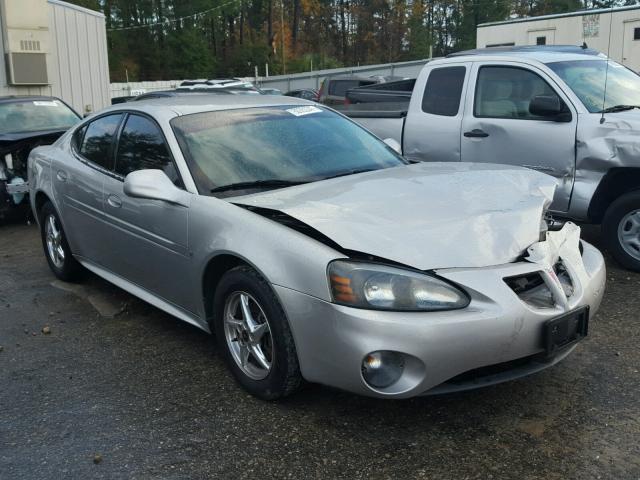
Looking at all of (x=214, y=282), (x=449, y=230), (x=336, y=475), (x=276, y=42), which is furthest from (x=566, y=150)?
(x=276, y=42)

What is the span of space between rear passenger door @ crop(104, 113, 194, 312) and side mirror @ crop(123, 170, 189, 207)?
55 millimetres

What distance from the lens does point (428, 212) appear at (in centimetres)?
332

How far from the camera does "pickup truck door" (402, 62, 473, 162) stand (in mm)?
6418

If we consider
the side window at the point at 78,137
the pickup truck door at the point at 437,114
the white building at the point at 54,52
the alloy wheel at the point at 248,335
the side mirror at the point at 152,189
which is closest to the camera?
the alloy wheel at the point at 248,335

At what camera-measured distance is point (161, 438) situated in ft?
10.4

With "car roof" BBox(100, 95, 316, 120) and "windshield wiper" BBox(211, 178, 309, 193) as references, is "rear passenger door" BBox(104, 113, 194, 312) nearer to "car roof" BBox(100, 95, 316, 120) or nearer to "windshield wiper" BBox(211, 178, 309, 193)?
"car roof" BBox(100, 95, 316, 120)

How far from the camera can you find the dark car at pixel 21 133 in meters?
8.13

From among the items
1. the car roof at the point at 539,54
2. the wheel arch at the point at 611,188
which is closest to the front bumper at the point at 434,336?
the wheel arch at the point at 611,188

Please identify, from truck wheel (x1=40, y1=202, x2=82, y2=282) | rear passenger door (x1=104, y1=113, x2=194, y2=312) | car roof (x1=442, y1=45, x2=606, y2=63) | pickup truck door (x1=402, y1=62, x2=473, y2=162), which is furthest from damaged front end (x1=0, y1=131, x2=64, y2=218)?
car roof (x1=442, y1=45, x2=606, y2=63)

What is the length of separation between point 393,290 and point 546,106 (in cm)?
339

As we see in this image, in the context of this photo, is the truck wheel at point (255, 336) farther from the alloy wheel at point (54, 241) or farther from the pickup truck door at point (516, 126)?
the pickup truck door at point (516, 126)

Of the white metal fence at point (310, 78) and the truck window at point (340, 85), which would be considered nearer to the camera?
the truck window at point (340, 85)

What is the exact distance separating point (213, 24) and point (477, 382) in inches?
2952

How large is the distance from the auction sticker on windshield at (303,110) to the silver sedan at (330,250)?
2cm
